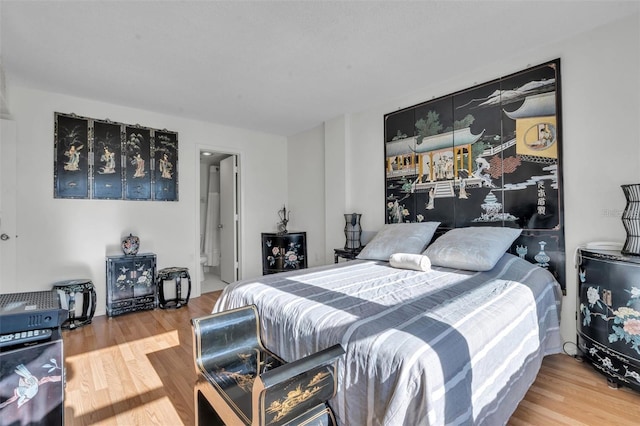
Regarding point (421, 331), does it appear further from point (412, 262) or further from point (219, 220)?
point (219, 220)

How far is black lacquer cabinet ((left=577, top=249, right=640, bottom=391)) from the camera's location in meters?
1.74

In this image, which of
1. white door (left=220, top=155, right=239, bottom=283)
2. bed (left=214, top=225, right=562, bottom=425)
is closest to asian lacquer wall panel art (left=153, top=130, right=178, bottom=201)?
white door (left=220, top=155, right=239, bottom=283)

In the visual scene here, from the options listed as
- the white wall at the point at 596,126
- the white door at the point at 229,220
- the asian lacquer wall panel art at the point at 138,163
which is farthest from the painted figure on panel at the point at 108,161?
the white wall at the point at 596,126

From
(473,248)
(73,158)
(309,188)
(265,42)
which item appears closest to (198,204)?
(73,158)

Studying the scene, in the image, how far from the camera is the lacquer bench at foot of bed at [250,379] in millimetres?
918

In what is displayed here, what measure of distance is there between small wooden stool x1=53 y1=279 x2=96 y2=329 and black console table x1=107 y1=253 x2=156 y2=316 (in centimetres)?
20

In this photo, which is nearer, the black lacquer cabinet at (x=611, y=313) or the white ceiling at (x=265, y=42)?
the black lacquer cabinet at (x=611, y=313)

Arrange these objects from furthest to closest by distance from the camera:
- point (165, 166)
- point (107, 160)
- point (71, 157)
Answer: point (165, 166) → point (107, 160) → point (71, 157)

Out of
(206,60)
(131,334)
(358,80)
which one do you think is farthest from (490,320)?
(131,334)

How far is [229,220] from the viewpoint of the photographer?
507cm

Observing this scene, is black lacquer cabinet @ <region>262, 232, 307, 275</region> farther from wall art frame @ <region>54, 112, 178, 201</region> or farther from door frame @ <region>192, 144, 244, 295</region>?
wall art frame @ <region>54, 112, 178, 201</region>

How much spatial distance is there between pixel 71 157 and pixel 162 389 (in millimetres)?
3014

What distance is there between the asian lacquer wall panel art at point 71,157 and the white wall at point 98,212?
2.5 inches

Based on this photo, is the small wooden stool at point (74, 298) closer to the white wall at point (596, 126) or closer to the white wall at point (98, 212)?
the white wall at point (98, 212)
